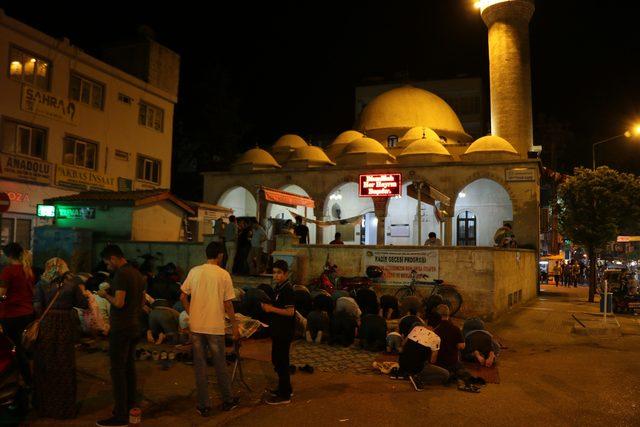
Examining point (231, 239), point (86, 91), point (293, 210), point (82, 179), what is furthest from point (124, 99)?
point (231, 239)

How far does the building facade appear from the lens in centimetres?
1848

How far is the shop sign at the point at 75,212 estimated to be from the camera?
55.5 feet

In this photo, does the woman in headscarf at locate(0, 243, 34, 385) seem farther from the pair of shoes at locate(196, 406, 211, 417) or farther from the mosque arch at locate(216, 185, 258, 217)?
the mosque arch at locate(216, 185, 258, 217)

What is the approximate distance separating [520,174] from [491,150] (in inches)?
79.3

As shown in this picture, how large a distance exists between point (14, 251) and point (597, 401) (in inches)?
286

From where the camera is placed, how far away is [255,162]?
2969 cm

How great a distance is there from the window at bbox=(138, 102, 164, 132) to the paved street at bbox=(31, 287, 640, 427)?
18.9m

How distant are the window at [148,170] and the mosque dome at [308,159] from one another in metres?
7.35

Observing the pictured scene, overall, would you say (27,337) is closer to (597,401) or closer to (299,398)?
(299,398)

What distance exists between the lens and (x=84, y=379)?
6902 millimetres

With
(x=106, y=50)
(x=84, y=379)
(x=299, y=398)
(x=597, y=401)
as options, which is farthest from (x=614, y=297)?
(x=106, y=50)

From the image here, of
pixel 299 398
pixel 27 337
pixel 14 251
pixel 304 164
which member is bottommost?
pixel 299 398

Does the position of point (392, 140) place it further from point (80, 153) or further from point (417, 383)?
point (417, 383)

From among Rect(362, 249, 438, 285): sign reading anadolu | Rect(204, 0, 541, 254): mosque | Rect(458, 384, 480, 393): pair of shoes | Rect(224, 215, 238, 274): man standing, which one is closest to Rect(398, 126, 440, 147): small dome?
Rect(204, 0, 541, 254): mosque
